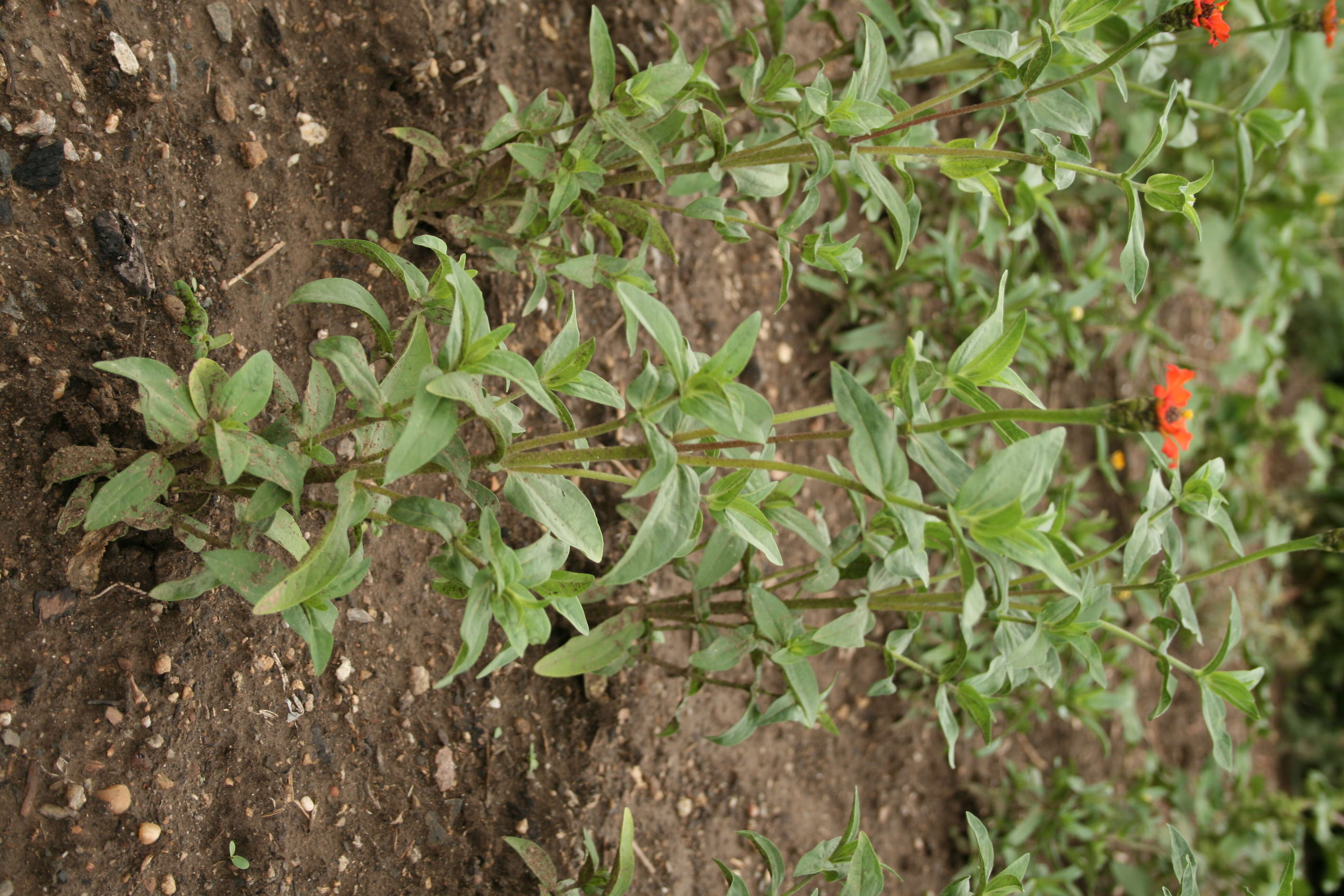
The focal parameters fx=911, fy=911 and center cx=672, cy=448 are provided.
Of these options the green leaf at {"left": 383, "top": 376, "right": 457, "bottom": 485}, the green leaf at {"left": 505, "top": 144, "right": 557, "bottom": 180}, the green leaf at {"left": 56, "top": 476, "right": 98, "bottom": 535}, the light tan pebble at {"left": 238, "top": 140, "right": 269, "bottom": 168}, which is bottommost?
the green leaf at {"left": 56, "top": 476, "right": 98, "bottom": 535}

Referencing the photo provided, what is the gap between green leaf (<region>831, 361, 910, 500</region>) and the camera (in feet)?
3.51

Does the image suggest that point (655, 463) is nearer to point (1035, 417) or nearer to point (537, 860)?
point (1035, 417)

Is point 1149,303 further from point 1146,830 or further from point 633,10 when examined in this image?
point 633,10

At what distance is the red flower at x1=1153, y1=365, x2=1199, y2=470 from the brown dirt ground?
1.20 metres

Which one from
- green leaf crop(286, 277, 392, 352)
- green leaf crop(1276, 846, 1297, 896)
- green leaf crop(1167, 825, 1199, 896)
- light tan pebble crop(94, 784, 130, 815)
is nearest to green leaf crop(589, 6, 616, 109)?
green leaf crop(286, 277, 392, 352)

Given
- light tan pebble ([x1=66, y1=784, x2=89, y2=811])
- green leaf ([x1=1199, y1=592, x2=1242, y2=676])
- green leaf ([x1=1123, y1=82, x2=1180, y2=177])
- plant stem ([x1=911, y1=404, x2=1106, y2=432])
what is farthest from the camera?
green leaf ([x1=1199, y1=592, x2=1242, y2=676])

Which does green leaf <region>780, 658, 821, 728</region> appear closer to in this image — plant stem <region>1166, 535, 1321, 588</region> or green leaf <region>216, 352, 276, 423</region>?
plant stem <region>1166, 535, 1321, 588</region>

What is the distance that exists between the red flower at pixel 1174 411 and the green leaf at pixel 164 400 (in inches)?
44.2

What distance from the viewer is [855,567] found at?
5.44 feet

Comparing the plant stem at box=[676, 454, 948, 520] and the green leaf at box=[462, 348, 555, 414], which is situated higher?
the green leaf at box=[462, 348, 555, 414]

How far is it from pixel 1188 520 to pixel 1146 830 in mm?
1282

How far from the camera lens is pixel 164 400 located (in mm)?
1110

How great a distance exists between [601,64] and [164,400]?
2.80 ft

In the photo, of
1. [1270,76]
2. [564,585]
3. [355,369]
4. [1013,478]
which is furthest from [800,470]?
[1270,76]
